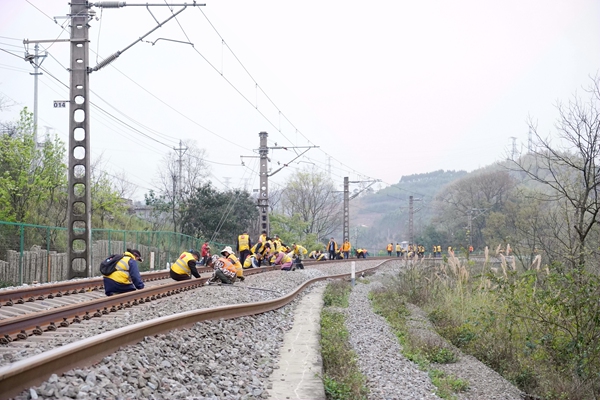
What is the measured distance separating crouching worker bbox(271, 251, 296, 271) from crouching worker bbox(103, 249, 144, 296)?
1374 centimetres

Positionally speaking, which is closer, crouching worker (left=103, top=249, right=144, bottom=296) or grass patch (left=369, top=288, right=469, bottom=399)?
grass patch (left=369, top=288, right=469, bottom=399)

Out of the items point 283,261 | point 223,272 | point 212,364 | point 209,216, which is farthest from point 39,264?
point 209,216

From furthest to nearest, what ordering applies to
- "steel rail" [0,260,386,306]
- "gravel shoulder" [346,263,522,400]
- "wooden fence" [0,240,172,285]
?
"wooden fence" [0,240,172,285] → "steel rail" [0,260,386,306] → "gravel shoulder" [346,263,522,400]

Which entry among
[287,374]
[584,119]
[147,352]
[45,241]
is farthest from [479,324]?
[45,241]

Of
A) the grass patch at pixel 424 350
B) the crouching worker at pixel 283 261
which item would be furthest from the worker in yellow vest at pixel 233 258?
the crouching worker at pixel 283 261

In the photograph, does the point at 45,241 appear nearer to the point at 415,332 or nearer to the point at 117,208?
the point at 415,332

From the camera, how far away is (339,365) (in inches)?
363

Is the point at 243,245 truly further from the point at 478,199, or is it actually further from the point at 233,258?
the point at 478,199

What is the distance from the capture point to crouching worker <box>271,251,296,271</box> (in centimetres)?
2777

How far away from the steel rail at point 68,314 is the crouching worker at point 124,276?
0.32m

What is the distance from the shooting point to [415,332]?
43.3 feet

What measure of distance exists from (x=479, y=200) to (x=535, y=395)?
89375mm

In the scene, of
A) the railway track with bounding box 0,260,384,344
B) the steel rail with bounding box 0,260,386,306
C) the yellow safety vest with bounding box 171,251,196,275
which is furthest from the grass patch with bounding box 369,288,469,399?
the steel rail with bounding box 0,260,386,306

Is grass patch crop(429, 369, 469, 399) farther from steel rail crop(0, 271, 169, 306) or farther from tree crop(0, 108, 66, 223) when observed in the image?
tree crop(0, 108, 66, 223)
